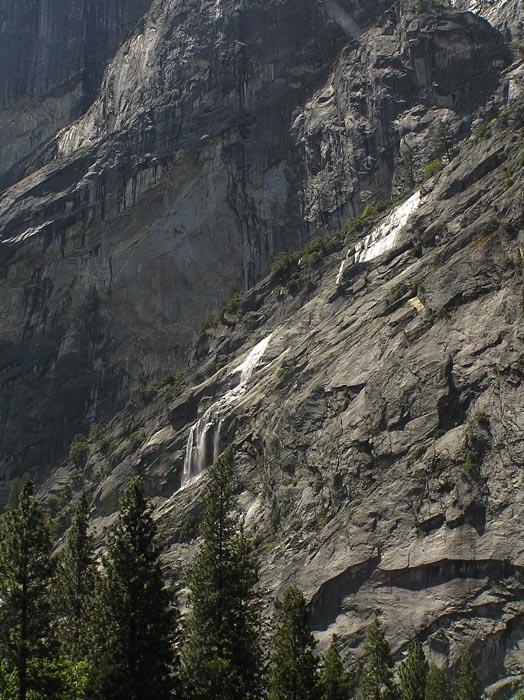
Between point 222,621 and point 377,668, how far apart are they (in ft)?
22.7

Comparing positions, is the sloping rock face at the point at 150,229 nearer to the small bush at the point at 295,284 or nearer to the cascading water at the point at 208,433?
the small bush at the point at 295,284

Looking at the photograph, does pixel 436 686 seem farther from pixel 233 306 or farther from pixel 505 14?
pixel 505 14

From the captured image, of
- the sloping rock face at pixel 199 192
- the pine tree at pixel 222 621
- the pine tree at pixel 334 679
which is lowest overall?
the pine tree at pixel 334 679

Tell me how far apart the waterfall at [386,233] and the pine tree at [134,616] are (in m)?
32.0

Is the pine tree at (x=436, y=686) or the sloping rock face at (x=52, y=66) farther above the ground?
the sloping rock face at (x=52, y=66)

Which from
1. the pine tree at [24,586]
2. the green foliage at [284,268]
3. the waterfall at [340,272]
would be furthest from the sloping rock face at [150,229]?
the pine tree at [24,586]

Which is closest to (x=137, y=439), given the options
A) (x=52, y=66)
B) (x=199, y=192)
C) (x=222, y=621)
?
(x=199, y=192)

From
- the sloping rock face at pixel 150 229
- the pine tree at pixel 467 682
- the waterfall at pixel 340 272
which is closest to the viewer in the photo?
the pine tree at pixel 467 682

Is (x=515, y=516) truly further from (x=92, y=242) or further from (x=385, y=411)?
(x=92, y=242)

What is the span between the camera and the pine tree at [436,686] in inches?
1114

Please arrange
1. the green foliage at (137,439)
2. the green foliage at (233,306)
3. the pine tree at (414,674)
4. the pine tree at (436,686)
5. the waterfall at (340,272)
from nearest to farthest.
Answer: the pine tree at (436,686), the pine tree at (414,674), the waterfall at (340,272), the green foliage at (137,439), the green foliage at (233,306)

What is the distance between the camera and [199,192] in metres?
78.2

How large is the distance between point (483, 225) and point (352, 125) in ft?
118

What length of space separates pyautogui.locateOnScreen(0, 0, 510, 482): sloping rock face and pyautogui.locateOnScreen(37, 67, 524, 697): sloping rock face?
16.9m
